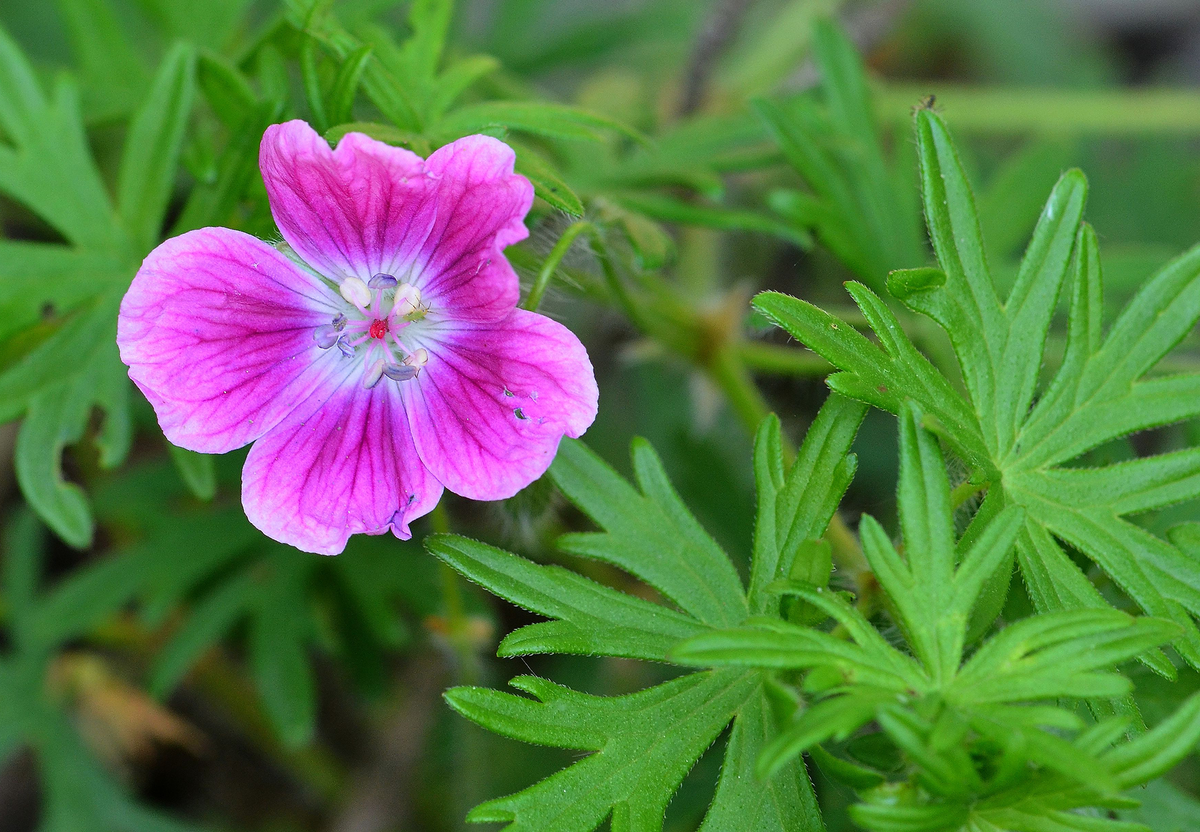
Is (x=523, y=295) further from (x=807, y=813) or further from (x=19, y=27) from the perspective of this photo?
(x=19, y=27)

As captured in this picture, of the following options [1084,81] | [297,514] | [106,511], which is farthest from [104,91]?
[1084,81]

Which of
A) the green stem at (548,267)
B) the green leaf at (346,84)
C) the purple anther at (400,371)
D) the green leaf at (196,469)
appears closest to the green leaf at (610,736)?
the purple anther at (400,371)

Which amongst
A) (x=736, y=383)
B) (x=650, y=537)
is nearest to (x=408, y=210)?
(x=650, y=537)

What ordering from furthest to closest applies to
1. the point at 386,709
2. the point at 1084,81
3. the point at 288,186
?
the point at 1084,81
the point at 386,709
the point at 288,186

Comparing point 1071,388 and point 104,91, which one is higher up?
point 1071,388

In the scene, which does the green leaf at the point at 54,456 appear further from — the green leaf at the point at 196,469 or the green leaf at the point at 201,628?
the green leaf at the point at 201,628

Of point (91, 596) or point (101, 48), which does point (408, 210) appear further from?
point (91, 596)

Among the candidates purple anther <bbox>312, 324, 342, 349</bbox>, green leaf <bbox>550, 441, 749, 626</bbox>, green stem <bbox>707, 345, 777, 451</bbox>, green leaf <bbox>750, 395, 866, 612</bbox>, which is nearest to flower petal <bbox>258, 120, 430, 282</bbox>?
purple anther <bbox>312, 324, 342, 349</bbox>
